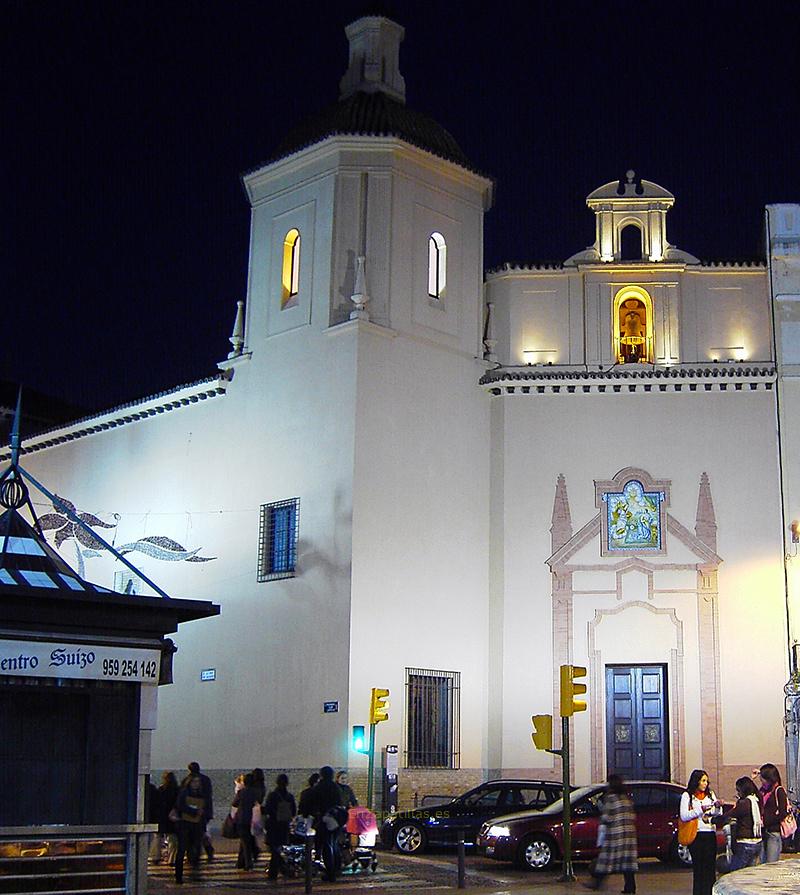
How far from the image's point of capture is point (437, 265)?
31828 millimetres

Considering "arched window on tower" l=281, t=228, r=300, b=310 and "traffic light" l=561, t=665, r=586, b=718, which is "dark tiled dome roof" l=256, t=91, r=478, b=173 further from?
"traffic light" l=561, t=665, r=586, b=718

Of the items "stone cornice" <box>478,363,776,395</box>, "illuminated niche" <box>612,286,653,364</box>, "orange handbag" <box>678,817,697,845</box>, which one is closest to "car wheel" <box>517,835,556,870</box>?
"orange handbag" <box>678,817,697,845</box>

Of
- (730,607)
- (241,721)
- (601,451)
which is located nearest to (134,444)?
(241,721)

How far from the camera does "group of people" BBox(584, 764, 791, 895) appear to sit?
1593 centimetres

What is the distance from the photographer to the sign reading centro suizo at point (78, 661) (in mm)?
13992

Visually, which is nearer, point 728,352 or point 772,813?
point 772,813

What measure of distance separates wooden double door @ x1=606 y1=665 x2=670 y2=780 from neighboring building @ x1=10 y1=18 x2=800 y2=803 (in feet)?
0.16

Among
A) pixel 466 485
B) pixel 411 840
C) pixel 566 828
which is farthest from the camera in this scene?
pixel 466 485

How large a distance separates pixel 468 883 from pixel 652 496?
12.3 meters

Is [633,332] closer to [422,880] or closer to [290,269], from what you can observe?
[290,269]

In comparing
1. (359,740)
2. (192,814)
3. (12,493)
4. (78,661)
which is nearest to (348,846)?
(192,814)

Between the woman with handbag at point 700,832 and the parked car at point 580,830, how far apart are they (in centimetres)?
566

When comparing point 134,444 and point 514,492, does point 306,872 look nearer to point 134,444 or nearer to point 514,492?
point 514,492

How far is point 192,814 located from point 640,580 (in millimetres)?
12688
